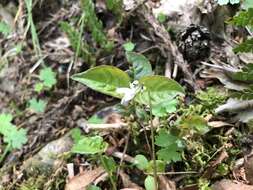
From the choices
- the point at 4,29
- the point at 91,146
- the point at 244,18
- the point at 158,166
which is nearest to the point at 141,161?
the point at 158,166

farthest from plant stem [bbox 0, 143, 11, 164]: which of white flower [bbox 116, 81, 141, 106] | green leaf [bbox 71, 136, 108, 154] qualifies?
white flower [bbox 116, 81, 141, 106]

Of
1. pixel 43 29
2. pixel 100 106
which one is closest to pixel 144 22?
pixel 100 106

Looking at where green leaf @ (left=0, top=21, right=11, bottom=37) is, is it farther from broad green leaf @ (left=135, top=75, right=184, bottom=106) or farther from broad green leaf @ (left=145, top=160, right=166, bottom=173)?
broad green leaf @ (left=145, top=160, right=166, bottom=173)

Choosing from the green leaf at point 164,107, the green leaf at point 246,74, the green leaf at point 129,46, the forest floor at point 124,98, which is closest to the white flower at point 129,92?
the forest floor at point 124,98

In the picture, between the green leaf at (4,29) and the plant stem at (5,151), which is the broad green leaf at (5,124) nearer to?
the plant stem at (5,151)

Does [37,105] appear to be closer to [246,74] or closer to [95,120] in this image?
[95,120]

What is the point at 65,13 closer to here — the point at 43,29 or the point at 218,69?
the point at 43,29
